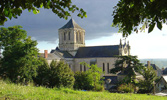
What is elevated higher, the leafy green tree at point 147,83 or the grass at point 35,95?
the grass at point 35,95

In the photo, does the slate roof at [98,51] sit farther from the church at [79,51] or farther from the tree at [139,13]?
the tree at [139,13]

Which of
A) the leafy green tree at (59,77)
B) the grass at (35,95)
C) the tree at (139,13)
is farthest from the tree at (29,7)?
the leafy green tree at (59,77)

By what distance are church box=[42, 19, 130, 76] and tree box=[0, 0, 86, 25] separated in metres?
33.5

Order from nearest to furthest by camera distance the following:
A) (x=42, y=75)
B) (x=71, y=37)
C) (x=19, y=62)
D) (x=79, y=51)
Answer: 1. (x=19, y=62)
2. (x=42, y=75)
3. (x=79, y=51)
4. (x=71, y=37)

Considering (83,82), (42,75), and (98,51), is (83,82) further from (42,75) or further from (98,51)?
(98,51)

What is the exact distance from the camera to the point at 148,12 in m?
4.06

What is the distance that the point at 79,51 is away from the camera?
4828cm

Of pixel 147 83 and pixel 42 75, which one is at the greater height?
pixel 42 75

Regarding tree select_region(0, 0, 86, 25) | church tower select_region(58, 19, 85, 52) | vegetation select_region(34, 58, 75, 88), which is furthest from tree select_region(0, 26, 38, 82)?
church tower select_region(58, 19, 85, 52)

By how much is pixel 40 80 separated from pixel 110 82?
1382 centimetres

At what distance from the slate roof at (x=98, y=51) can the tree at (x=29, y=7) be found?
124 ft

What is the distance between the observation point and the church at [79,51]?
42.8m

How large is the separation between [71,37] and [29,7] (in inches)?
1742

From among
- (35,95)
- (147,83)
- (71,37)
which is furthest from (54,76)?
(71,37)
